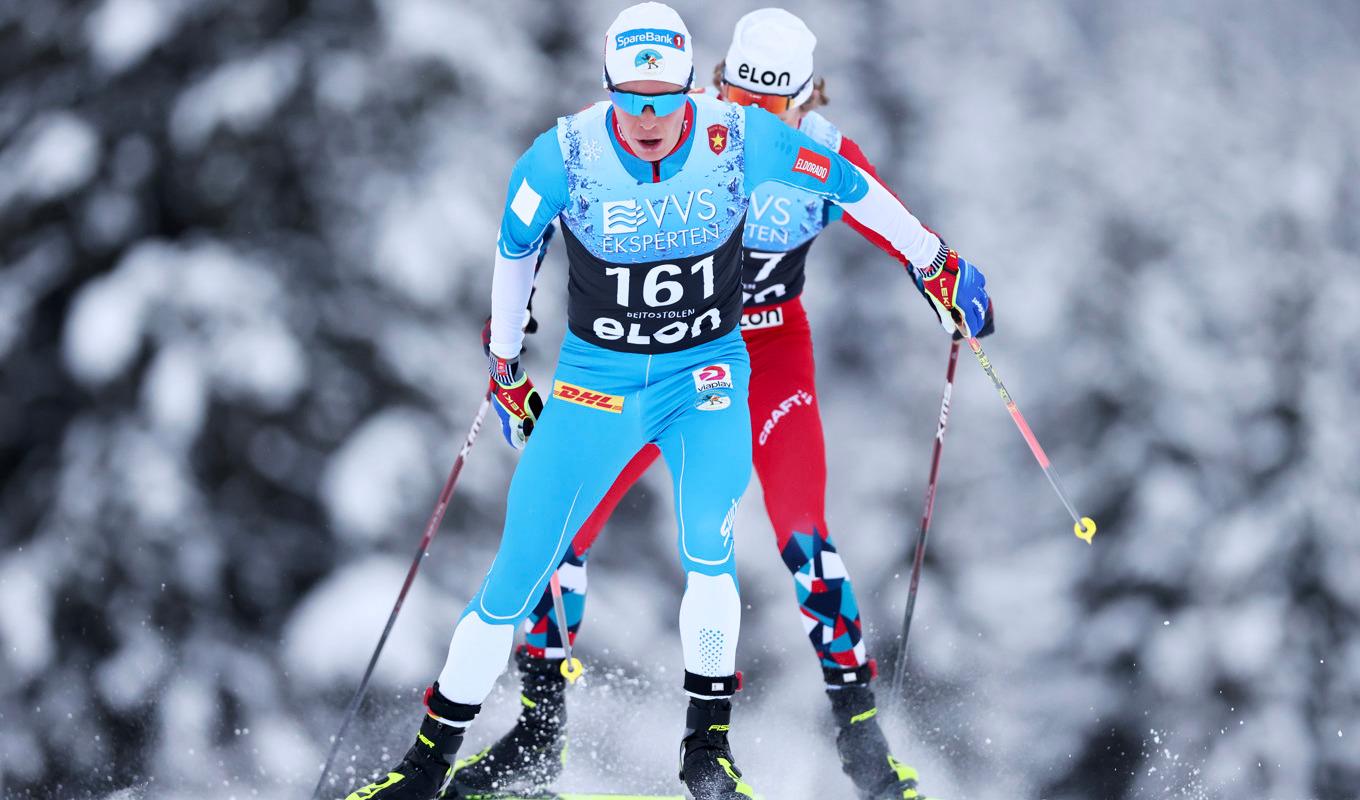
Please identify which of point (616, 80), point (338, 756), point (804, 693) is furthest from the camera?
point (804, 693)

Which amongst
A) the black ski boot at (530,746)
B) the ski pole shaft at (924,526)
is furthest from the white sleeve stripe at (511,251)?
the ski pole shaft at (924,526)

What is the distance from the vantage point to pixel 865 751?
4.43 meters

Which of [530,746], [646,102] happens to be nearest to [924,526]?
[530,746]

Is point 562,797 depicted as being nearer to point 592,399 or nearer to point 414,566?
point 414,566

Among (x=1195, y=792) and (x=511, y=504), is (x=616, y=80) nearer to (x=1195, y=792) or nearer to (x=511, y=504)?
(x=511, y=504)

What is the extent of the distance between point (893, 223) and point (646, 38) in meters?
1.03

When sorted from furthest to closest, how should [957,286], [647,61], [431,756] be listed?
[957,286]
[431,756]
[647,61]

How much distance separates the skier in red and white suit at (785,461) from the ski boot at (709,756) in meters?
0.73

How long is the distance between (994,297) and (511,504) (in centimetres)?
395

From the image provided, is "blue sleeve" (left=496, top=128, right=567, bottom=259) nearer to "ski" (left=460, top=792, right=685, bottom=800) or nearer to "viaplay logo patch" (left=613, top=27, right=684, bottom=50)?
"viaplay logo patch" (left=613, top=27, right=684, bottom=50)

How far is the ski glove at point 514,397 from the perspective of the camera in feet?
13.0

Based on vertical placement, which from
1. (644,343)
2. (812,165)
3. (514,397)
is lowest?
(514,397)

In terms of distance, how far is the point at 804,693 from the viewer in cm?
554

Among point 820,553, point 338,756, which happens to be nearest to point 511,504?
point 820,553
